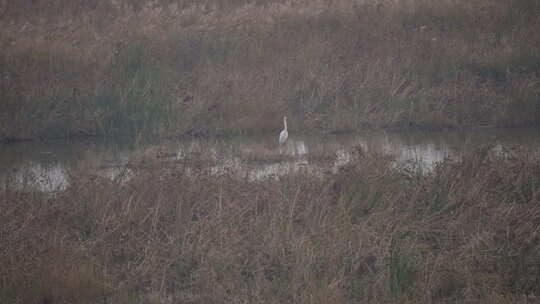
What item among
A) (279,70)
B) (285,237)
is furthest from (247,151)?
(285,237)

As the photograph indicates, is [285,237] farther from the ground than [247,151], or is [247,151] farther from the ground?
[285,237]

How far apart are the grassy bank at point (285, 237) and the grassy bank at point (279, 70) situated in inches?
297

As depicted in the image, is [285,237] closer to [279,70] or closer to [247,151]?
[247,151]

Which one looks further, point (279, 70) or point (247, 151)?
point (279, 70)

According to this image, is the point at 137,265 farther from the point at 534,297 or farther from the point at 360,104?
the point at 360,104

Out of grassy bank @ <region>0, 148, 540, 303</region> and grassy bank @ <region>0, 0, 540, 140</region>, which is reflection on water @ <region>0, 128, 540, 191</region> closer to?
grassy bank @ <region>0, 0, 540, 140</region>

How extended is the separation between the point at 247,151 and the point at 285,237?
642cm

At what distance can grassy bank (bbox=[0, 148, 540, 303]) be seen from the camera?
7730 mm

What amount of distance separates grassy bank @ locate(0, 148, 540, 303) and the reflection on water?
4.95 feet

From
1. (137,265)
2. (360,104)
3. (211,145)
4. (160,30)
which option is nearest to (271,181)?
(137,265)

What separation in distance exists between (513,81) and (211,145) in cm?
746

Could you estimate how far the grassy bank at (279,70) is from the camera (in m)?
17.8

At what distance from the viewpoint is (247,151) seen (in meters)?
14.9

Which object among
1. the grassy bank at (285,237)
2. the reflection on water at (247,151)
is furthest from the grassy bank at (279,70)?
the grassy bank at (285,237)
